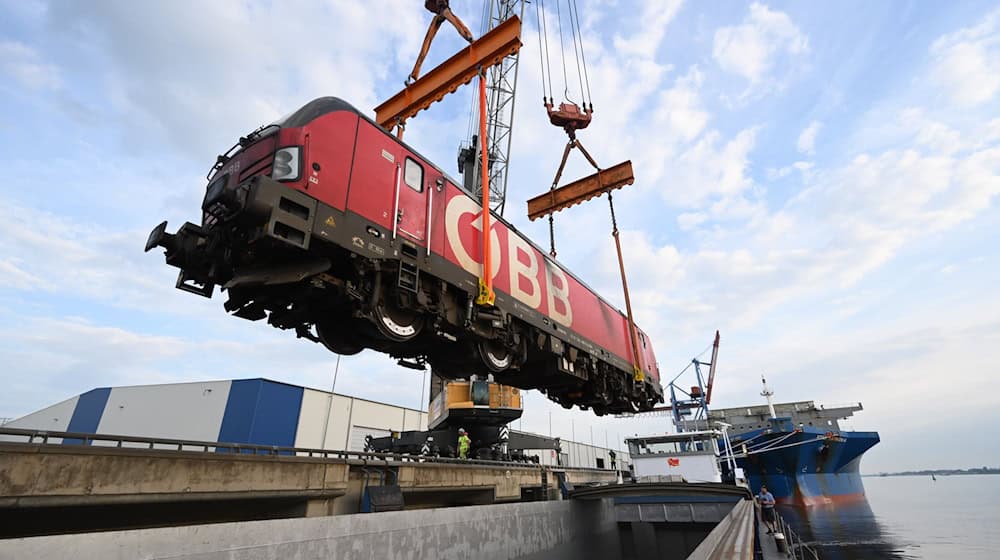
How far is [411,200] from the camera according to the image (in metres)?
7.71

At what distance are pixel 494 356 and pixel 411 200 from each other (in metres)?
3.78

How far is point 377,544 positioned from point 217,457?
2.64 m

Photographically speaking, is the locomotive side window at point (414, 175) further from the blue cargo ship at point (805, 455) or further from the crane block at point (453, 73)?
the blue cargo ship at point (805, 455)

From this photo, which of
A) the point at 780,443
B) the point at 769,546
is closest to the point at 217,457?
the point at 769,546

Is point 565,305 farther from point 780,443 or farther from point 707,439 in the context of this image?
point 780,443

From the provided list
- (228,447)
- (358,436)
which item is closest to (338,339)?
(228,447)

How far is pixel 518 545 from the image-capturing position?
9961 millimetres

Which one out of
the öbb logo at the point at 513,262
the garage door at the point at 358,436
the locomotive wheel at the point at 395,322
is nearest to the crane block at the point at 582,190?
the öbb logo at the point at 513,262

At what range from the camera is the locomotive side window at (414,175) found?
25.5 ft

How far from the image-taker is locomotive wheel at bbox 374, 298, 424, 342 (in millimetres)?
7148

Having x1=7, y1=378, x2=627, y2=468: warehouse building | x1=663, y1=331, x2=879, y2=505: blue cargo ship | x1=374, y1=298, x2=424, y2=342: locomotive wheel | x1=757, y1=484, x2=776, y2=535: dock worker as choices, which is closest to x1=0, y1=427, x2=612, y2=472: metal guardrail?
x1=374, y1=298, x2=424, y2=342: locomotive wheel

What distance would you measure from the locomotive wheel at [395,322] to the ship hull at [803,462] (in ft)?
92.8

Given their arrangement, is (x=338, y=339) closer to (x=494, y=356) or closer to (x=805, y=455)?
(x=494, y=356)

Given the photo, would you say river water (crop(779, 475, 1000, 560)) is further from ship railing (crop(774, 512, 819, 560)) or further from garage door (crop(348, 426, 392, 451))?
garage door (crop(348, 426, 392, 451))
